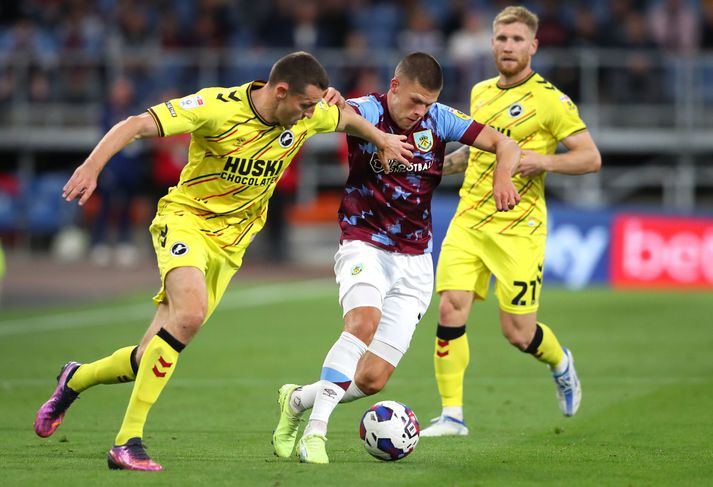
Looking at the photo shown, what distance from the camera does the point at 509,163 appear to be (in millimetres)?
7977

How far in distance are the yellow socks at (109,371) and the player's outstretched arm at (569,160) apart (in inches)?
112

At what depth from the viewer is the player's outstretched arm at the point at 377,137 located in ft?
25.5

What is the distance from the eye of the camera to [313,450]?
7258 mm

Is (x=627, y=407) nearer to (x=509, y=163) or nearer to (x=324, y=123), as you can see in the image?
(x=509, y=163)

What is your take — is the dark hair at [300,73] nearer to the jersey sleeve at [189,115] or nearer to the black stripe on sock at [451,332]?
the jersey sleeve at [189,115]

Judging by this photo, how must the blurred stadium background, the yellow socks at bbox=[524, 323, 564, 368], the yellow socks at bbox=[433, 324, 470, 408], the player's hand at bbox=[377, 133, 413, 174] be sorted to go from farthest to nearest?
the blurred stadium background → the yellow socks at bbox=[524, 323, 564, 368] → the yellow socks at bbox=[433, 324, 470, 408] → the player's hand at bbox=[377, 133, 413, 174]

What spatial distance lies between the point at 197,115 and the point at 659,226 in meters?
13.3

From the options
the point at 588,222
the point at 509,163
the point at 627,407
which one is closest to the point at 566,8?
the point at 588,222

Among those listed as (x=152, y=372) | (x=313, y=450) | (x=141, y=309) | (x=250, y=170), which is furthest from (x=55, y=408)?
(x=141, y=309)

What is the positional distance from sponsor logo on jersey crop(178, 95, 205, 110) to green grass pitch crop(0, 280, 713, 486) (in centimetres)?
195

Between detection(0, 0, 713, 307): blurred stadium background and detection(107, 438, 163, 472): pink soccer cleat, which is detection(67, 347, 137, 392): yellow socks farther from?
detection(0, 0, 713, 307): blurred stadium background

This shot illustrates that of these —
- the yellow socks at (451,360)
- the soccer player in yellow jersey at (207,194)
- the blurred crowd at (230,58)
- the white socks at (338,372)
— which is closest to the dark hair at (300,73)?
the soccer player in yellow jersey at (207,194)

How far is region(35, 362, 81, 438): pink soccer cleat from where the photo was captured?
7.98 metres

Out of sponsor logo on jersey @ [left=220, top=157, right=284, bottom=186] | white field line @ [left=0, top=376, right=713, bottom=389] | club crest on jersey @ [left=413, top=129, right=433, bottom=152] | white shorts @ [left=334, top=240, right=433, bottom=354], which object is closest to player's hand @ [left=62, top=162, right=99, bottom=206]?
sponsor logo on jersey @ [left=220, top=157, right=284, bottom=186]
